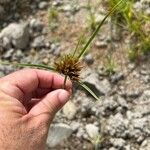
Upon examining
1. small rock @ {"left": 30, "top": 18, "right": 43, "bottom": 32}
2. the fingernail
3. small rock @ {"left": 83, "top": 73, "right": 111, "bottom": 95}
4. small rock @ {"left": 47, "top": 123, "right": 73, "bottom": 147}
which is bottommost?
small rock @ {"left": 47, "top": 123, "right": 73, "bottom": 147}

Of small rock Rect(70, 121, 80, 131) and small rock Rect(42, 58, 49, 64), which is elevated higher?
small rock Rect(42, 58, 49, 64)

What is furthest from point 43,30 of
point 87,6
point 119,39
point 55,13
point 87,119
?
point 87,119

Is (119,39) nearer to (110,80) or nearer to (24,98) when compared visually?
(110,80)

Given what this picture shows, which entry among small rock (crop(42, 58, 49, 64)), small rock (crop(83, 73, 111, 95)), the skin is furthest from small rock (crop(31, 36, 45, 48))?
the skin

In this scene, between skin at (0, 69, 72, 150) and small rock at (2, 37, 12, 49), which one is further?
small rock at (2, 37, 12, 49)

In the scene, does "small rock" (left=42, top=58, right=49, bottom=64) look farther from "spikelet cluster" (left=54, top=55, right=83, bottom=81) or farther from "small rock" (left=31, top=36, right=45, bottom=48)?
"spikelet cluster" (left=54, top=55, right=83, bottom=81)

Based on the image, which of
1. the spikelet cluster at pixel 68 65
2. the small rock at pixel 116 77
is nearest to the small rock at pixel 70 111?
the small rock at pixel 116 77

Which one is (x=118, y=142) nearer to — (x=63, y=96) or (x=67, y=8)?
(x=63, y=96)

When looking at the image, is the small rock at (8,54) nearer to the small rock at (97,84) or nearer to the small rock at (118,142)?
the small rock at (97,84)
